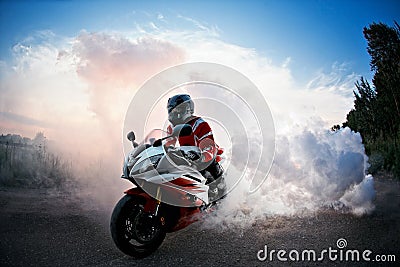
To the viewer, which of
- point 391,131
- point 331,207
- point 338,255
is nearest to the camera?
point 338,255

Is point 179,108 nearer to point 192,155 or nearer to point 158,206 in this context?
point 192,155

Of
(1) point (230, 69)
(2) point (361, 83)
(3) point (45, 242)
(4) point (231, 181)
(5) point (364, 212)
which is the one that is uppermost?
(2) point (361, 83)

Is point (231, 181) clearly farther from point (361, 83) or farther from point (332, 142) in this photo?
point (361, 83)

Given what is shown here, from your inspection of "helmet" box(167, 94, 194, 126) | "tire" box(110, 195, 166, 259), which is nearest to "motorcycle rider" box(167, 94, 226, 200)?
"helmet" box(167, 94, 194, 126)

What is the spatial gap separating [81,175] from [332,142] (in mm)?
7579

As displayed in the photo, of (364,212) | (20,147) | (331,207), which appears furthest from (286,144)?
(20,147)

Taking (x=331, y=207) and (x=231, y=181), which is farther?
(x=331, y=207)

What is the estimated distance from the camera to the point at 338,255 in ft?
13.6

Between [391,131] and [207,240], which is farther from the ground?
[391,131]

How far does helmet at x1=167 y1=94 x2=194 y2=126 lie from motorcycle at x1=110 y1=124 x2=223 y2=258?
0.56 metres

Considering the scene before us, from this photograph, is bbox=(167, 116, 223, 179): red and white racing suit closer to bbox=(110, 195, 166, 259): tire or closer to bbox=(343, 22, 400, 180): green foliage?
bbox=(110, 195, 166, 259): tire

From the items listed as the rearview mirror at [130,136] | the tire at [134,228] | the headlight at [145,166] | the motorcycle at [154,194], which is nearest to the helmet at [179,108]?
the motorcycle at [154,194]

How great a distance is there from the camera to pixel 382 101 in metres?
13.5

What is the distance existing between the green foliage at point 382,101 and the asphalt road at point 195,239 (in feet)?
21.3
